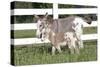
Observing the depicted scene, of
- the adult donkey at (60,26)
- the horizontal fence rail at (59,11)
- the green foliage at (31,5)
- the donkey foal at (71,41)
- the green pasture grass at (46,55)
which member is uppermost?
the green foliage at (31,5)

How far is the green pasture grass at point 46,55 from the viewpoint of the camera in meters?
2.57

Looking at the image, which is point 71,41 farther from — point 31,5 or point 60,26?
point 31,5

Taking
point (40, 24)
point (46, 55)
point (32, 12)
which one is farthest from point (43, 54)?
point (32, 12)

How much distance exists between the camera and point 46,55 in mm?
2662

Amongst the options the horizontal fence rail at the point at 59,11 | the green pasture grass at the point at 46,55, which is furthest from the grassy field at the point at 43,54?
the horizontal fence rail at the point at 59,11

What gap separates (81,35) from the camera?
2.78 m

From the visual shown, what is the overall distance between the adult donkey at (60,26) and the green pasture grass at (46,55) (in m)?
0.07

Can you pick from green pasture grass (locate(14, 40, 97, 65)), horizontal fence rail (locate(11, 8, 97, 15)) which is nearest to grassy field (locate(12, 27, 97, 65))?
green pasture grass (locate(14, 40, 97, 65))

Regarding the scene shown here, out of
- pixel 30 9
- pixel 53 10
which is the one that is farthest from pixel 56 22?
pixel 30 9

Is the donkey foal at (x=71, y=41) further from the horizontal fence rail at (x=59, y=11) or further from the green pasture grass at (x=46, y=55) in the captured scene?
the horizontal fence rail at (x=59, y=11)

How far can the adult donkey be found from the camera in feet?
8.62
